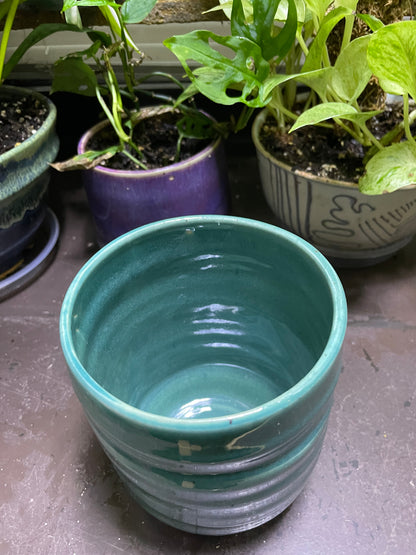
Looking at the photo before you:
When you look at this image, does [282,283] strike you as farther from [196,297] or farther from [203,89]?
[203,89]

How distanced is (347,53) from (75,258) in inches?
16.6

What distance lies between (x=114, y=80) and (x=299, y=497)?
0.49 metres

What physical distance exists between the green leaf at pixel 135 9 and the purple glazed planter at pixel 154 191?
0.16 m

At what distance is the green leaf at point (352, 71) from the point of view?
0.49 metres

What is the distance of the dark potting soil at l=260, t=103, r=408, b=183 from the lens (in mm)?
583

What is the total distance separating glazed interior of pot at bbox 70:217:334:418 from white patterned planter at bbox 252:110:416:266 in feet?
0.50

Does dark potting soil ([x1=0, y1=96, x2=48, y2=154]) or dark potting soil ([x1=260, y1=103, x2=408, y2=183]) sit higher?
dark potting soil ([x1=0, y1=96, x2=48, y2=154])

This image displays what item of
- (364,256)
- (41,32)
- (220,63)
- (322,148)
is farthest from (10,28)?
(364,256)

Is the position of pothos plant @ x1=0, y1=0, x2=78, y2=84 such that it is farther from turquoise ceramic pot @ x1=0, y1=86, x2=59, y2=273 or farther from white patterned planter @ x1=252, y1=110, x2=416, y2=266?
white patterned planter @ x1=252, y1=110, x2=416, y2=266

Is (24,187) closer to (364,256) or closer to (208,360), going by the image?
(208,360)

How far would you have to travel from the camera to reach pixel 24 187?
0.60 meters

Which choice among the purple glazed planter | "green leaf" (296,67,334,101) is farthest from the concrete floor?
"green leaf" (296,67,334,101)

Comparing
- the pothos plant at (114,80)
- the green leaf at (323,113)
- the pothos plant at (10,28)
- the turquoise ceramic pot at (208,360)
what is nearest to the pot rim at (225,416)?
the turquoise ceramic pot at (208,360)

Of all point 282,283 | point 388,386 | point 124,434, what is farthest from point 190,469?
point 388,386
